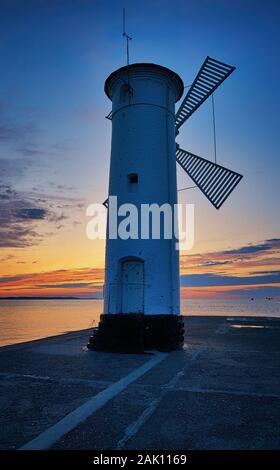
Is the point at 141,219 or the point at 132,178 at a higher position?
the point at 132,178

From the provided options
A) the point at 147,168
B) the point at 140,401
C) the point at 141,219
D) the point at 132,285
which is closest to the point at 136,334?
the point at 132,285

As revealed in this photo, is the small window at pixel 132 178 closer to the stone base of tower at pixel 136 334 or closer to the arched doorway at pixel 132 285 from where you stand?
the arched doorway at pixel 132 285

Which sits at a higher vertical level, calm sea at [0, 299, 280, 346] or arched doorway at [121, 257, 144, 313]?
arched doorway at [121, 257, 144, 313]

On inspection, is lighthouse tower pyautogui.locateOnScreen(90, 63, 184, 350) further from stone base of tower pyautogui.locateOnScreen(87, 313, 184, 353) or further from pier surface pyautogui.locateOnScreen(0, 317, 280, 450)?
pier surface pyautogui.locateOnScreen(0, 317, 280, 450)

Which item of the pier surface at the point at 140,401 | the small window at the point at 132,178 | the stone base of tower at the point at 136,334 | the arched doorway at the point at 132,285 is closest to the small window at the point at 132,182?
the small window at the point at 132,178

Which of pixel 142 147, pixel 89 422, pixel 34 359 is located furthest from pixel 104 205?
pixel 89 422

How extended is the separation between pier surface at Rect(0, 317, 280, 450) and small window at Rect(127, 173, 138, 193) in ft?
17.8

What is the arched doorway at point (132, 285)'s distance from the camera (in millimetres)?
10906

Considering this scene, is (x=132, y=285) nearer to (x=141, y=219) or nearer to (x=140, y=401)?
(x=141, y=219)

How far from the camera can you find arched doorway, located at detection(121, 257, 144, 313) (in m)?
10.9

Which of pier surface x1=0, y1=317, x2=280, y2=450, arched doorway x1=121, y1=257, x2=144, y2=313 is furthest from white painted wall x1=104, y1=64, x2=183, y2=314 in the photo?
pier surface x1=0, y1=317, x2=280, y2=450

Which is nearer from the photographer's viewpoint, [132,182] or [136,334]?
[136,334]

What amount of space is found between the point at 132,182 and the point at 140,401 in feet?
25.4

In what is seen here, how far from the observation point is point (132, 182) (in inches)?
457
